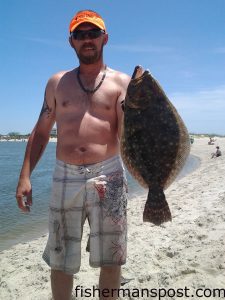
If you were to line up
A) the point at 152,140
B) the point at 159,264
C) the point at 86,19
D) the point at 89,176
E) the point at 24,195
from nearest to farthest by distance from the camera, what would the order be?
1. the point at 152,140
2. the point at 86,19
3. the point at 89,176
4. the point at 24,195
5. the point at 159,264

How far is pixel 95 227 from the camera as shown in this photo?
3744 millimetres

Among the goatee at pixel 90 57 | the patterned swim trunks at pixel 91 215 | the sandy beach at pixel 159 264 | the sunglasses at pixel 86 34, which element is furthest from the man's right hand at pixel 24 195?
the sandy beach at pixel 159 264

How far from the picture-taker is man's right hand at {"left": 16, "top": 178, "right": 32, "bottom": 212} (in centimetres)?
391

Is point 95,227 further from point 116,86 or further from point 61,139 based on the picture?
point 116,86

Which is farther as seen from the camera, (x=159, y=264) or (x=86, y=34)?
(x=159, y=264)

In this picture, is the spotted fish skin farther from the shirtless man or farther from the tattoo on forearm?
the tattoo on forearm

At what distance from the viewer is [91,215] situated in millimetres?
3785

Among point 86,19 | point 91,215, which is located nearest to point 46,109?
point 86,19

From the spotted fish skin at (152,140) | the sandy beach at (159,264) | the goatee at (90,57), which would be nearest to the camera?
the spotted fish skin at (152,140)

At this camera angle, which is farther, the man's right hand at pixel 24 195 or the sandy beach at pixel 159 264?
the sandy beach at pixel 159 264

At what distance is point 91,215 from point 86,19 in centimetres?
191

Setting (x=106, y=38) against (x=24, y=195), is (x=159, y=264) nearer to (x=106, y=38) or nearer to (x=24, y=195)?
(x=24, y=195)

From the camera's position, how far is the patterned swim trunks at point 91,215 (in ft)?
12.3

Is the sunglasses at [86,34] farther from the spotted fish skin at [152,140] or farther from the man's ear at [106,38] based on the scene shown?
the spotted fish skin at [152,140]
